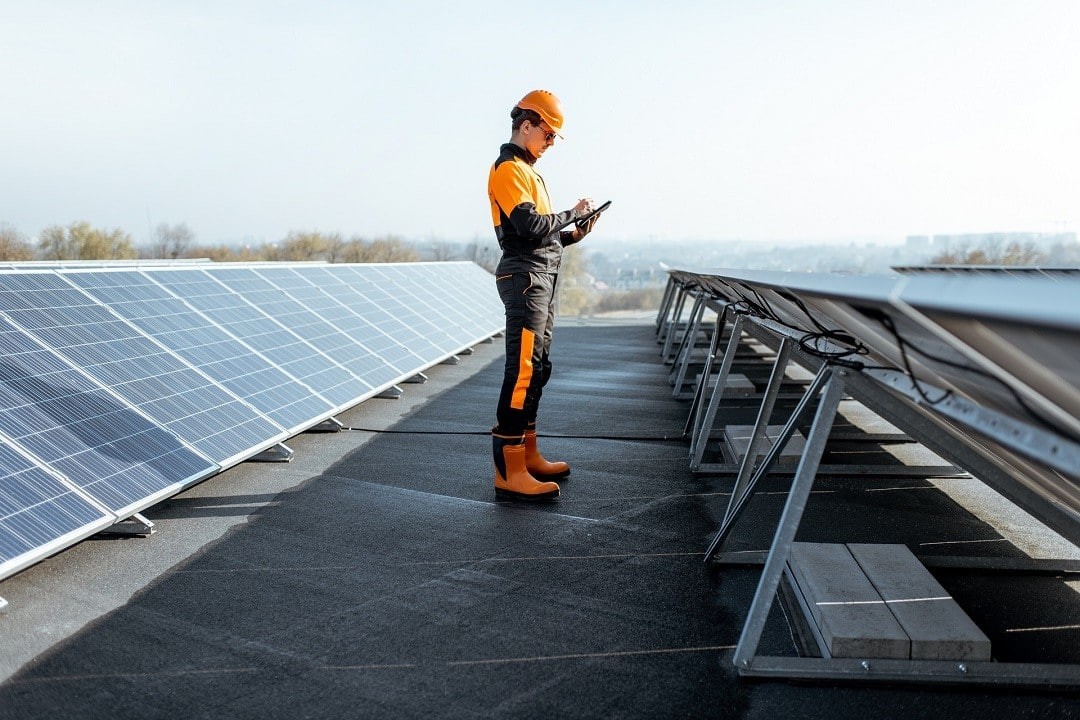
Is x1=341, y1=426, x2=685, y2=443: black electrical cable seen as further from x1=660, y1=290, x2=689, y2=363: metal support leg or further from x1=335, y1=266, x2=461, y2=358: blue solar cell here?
x1=660, y1=290, x2=689, y2=363: metal support leg

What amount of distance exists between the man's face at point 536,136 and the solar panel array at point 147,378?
237cm

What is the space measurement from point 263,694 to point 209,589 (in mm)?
902

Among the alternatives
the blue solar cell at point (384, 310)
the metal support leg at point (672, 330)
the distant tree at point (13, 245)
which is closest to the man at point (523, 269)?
the blue solar cell at point (384, 310)

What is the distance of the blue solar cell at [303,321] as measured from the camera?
7.20 m

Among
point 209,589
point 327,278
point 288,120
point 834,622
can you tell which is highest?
point 288,120

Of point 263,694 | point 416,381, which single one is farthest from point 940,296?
point 416,381

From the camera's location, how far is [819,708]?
260 centimetres

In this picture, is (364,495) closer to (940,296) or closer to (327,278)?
(940,296)

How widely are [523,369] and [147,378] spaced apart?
2268mm

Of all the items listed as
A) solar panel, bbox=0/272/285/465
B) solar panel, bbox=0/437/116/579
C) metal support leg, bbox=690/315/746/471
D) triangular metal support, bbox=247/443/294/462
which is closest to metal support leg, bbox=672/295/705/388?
metal support leg, bbox=690/315/746/471

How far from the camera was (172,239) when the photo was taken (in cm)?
2706

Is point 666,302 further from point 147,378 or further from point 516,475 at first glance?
point 147,378

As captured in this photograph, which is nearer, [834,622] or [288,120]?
[834,622]

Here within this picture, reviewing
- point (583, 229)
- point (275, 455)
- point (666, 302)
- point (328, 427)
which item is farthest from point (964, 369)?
point (666, 302)
